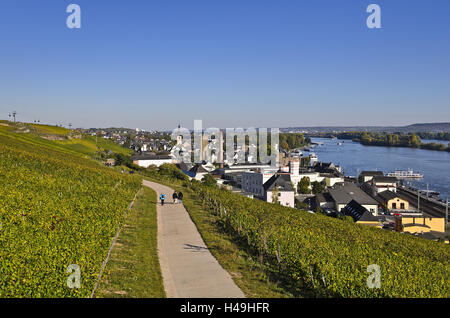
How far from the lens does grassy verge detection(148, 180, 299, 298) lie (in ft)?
35.9

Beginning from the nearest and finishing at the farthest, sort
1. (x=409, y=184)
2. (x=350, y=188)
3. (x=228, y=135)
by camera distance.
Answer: (x=350, y=188), (x=409, y=184), (x=228, y=135)

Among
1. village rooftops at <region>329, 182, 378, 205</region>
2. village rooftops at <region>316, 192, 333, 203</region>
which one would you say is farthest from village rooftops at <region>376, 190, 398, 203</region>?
village rooftops at <region>316, 192, 333, 203</region>

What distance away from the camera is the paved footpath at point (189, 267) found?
33.6 feet

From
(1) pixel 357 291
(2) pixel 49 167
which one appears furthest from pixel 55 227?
(2) pixel 49 167

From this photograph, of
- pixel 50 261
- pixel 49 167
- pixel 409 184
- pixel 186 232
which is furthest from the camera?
pixel 409 184

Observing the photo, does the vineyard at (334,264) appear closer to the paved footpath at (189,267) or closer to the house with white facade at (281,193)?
the paved footpath at (189,267)

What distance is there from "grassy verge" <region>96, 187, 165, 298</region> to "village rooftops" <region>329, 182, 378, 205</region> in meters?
49.4

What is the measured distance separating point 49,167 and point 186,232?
17958mm

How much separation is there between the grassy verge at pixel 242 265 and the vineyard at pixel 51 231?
4257 mm

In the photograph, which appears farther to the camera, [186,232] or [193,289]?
[186,232]

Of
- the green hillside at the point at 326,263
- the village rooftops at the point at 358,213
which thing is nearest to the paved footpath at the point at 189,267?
the green hillside at the point at 326,263

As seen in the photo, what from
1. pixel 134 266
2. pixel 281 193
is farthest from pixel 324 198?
pixel 134 266
